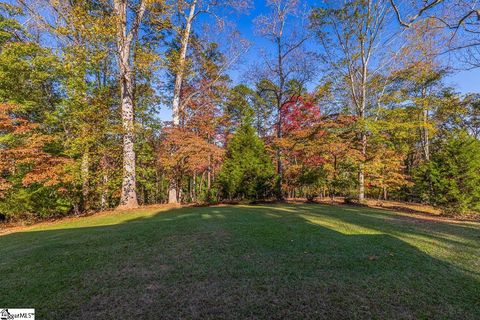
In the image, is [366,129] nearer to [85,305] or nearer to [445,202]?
[445,202]

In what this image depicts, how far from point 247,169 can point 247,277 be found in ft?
33.1

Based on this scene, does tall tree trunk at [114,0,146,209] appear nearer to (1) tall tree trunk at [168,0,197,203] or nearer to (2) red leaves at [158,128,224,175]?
(2) red leaves at [158,128,224,175]

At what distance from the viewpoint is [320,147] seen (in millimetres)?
12742

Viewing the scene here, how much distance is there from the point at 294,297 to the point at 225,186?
1159cm

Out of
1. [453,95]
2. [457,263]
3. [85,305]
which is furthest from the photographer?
[453,95]

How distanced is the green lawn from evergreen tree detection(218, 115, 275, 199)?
26.8 ft

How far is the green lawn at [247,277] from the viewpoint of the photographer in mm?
2012

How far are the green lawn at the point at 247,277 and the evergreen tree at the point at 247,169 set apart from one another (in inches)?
322

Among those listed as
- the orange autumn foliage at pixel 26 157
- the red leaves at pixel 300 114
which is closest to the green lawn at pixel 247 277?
the orange autumn foliage at pixel 26 157

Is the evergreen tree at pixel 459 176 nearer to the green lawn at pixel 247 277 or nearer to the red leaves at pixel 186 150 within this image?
the green lawn at pixel 247 277

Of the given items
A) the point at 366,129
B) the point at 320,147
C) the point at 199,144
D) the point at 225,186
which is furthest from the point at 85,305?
the point at 366,129

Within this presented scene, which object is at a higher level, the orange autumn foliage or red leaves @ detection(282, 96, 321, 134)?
red leaves @ detection(282, 96, 321, 134)

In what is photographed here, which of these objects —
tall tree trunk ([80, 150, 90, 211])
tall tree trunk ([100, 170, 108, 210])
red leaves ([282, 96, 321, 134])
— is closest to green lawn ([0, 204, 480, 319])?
tall tree trunk ([80, 150, 90, 211])

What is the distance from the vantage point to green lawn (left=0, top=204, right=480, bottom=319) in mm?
2012
